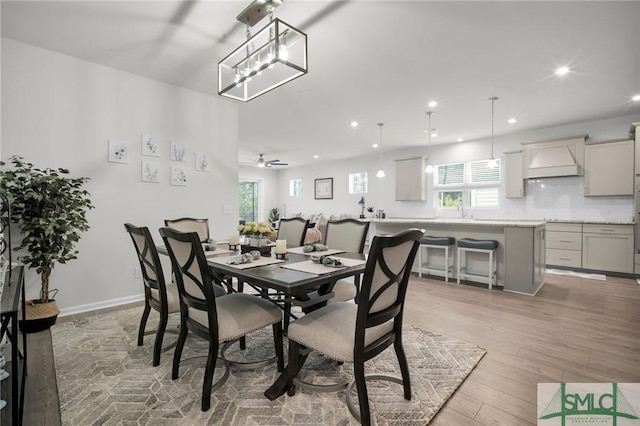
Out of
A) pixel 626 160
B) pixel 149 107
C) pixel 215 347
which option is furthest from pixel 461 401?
pixel 626 160

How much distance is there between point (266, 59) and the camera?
6.82 feet

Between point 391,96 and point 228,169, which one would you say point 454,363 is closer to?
point 391,96

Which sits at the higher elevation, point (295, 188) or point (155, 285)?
point (295, 188)

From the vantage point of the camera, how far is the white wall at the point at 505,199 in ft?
16.9

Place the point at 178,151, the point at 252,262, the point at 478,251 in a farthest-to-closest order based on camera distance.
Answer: the point at 478,251 → the point at 178,151 → the point at 252,262

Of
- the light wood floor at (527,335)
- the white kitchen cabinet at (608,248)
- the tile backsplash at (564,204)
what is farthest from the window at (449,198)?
the light wood floor at (527,335)

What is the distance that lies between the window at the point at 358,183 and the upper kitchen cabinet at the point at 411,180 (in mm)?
1259

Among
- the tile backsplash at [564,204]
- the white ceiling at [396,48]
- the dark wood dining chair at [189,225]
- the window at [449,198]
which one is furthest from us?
the window at [449,198]

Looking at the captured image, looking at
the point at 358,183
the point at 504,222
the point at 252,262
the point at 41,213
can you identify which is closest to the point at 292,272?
the point at 252,262

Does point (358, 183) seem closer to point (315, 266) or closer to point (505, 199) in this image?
point (505, 199)

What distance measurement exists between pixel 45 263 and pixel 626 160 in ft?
25.2

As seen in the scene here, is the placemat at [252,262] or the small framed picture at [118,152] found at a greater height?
the small framed picture at [118,152]

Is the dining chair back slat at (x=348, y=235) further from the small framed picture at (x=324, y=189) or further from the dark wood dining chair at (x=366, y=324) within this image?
the small framed picture at (x=324, y=189)

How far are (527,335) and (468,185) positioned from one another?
466 cm
